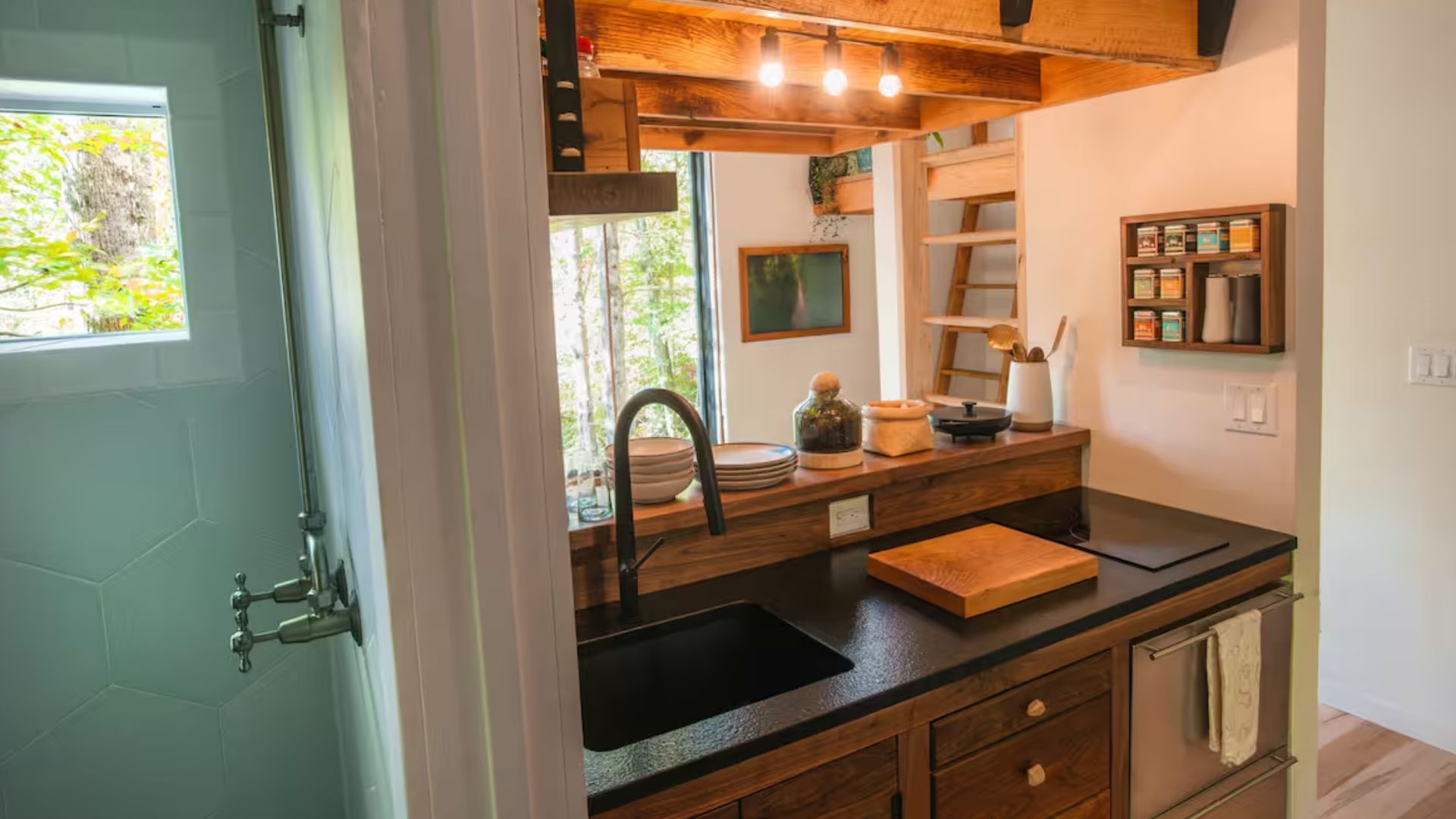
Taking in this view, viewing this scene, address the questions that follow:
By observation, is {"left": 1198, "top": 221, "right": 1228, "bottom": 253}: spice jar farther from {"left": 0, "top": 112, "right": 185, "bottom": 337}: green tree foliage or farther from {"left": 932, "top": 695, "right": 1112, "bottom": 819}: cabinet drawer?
{"left": 0, "top": 112, "right": 185, "bottom": 337}: green tree foliage

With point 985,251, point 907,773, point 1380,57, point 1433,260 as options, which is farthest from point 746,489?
point 985,251

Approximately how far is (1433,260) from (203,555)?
3483mm

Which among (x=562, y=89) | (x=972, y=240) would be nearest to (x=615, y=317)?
(x=972, y=240)

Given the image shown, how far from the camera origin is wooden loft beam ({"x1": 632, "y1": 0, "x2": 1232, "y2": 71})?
1.61 metres

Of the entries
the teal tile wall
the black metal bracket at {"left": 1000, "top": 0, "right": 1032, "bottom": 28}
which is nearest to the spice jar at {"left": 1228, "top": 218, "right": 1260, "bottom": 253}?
the black metal bracket at {"left": 1000, "top": 0, "right": 1032, "bottom": 28}

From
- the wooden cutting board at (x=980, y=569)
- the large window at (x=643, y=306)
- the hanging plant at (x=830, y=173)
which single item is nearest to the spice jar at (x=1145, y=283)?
the wooden cutting board at (x=980, y=569)

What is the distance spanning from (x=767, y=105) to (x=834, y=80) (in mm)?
513

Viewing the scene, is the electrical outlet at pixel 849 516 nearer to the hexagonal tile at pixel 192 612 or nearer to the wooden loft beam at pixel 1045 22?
the wooden loft beam at pixel 1045 22

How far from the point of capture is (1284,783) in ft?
7.11

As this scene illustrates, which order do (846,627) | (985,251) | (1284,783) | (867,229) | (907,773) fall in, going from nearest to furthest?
(907,773) < (846,627) < (1284,783) < (985,251) < (867,229)

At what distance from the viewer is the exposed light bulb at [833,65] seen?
2006 millimetres

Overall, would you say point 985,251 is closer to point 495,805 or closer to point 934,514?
point 934,514

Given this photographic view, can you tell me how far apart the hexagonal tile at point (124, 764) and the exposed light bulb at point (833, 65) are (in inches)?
76.5

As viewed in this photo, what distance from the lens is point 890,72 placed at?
80.7 inches
